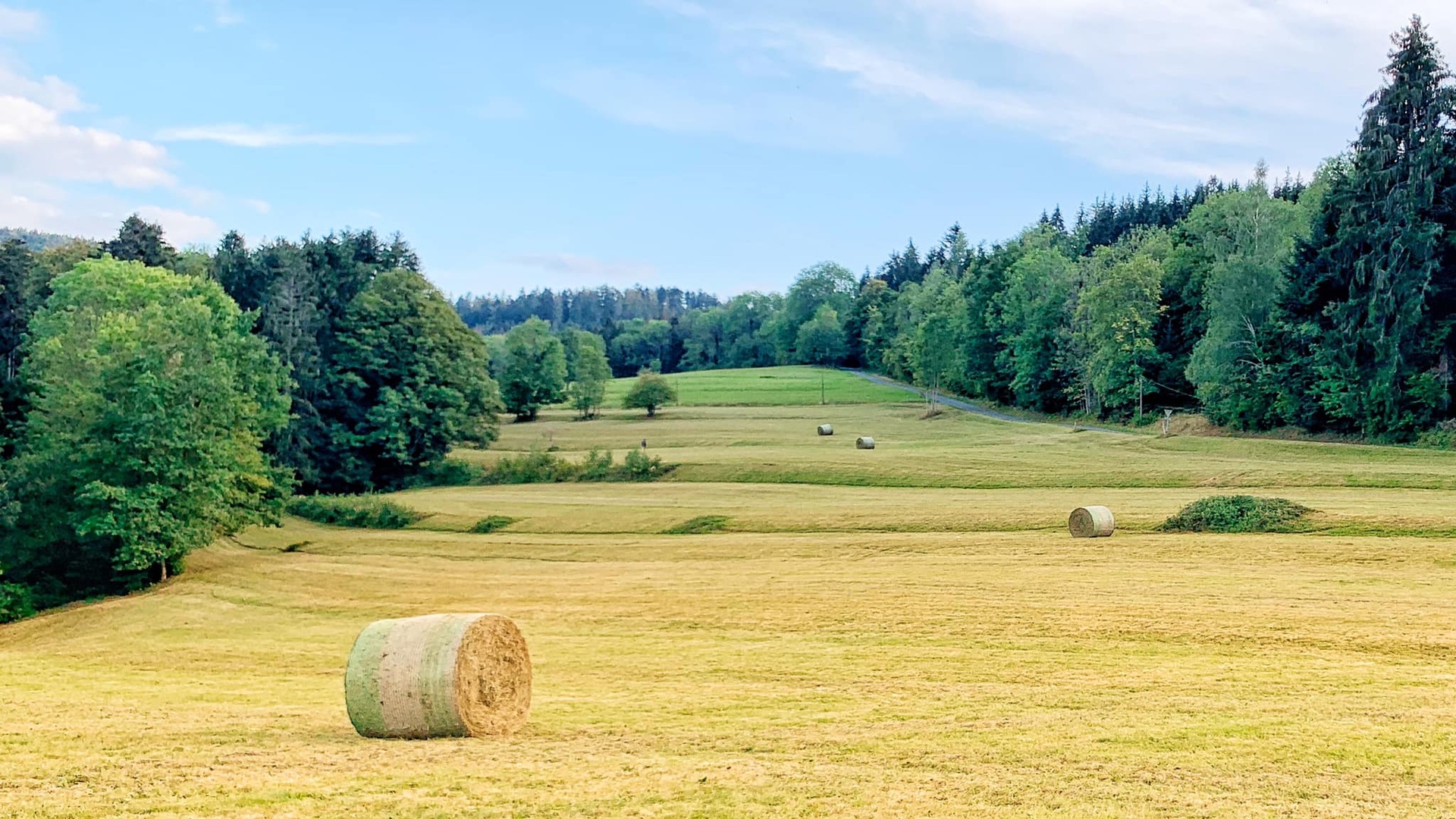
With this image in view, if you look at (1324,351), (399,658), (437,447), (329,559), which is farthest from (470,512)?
(1324,351)

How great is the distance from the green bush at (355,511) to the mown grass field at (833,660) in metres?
1.92

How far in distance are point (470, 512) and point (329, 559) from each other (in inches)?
379

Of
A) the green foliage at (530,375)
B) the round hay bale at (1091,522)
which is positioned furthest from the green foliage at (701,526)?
the green foliage at (530,375)

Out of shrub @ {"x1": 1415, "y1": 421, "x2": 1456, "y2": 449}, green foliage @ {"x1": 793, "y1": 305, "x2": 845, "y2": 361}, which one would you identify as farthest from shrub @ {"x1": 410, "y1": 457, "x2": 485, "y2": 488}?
green foliage @ {"x1": 793, "y1": 305, "x2": 845, "y2": 361}

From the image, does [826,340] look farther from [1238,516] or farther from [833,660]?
[833,660]

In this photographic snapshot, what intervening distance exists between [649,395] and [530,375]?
11.8 meters

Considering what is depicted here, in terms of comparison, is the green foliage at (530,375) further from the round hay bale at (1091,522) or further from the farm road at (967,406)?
the round hay bale at (1091,522)

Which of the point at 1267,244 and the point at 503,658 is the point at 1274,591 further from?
the point at 1267,244

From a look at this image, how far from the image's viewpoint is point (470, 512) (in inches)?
2104

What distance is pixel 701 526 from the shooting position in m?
45.9

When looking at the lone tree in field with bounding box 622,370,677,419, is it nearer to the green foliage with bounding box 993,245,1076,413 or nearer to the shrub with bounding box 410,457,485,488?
the green foliage with bounding box 993,245,1076,413

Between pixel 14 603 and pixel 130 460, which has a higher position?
pixel 130 460

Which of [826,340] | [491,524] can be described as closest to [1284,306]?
[491,524]

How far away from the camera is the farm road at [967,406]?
81.8 meters
